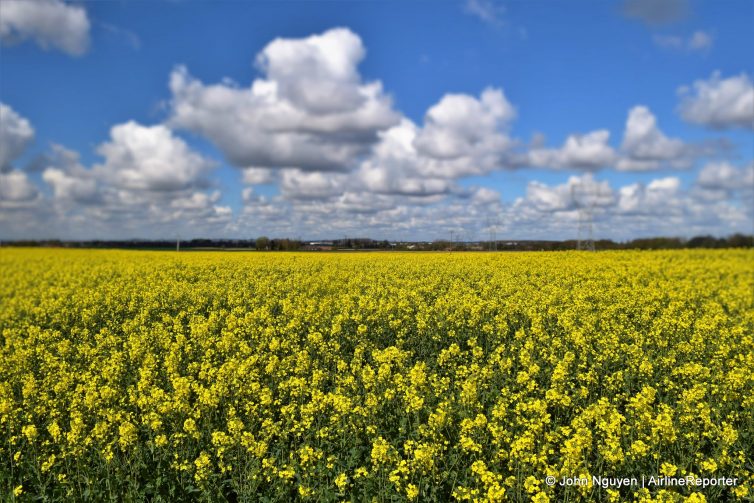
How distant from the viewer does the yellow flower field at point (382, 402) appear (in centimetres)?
693

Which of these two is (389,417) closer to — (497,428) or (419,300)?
(497,428)

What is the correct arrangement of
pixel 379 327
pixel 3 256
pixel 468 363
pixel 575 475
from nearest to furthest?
pixel 575 475, pixel 468 363, pixel 379 327, pixel 3 256

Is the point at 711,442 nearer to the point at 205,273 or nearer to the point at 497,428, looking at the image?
the point at 497,428

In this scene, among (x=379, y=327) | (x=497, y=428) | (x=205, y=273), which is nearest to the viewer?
(x=497, y=428)

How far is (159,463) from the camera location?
25.6 ft

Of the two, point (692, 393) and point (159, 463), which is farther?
point (692, 393)

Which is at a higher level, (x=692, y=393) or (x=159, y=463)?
(x=692, y=393)

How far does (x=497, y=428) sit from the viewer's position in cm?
717

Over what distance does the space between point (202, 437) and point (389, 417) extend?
342 centimetres

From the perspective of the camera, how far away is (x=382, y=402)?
9.03 meters

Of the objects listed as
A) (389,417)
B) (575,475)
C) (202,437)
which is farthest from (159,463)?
(575,475)

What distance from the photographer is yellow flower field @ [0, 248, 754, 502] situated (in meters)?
6.93

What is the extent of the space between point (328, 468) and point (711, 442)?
261 inches

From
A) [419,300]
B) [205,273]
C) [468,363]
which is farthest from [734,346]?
[205,273]
